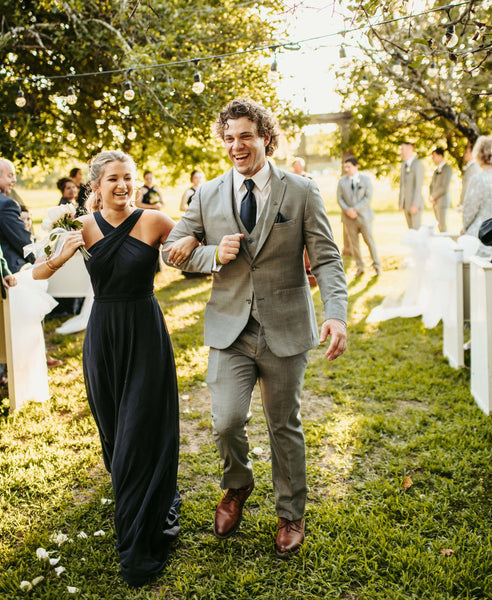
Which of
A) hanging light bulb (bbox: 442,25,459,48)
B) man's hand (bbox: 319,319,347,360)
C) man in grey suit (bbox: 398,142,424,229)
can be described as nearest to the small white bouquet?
man's hand (bbox: 319,319,347,360)

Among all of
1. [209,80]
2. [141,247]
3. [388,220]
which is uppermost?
[209,80]

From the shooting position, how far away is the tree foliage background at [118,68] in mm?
7965

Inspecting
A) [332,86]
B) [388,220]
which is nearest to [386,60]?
[332,86]

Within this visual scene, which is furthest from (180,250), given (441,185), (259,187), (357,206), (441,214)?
(441,214)

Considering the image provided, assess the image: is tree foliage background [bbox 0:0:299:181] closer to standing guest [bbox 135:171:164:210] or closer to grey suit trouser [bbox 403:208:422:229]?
standing guest [bbox 135:171:164:210]

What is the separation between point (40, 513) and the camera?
10.8 feet

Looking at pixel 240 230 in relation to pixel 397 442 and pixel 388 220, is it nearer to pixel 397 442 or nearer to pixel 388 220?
pixel 397 442

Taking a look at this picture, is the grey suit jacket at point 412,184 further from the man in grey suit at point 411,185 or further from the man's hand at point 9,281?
the man's hand at point 9,281

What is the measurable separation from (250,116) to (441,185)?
911 cm

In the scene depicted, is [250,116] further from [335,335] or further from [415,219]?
[415,219]

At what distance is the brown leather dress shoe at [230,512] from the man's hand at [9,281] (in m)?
2.97

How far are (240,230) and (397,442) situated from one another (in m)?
2.29

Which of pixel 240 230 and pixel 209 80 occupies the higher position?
pixel 209 80

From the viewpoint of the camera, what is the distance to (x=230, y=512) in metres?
2.96
